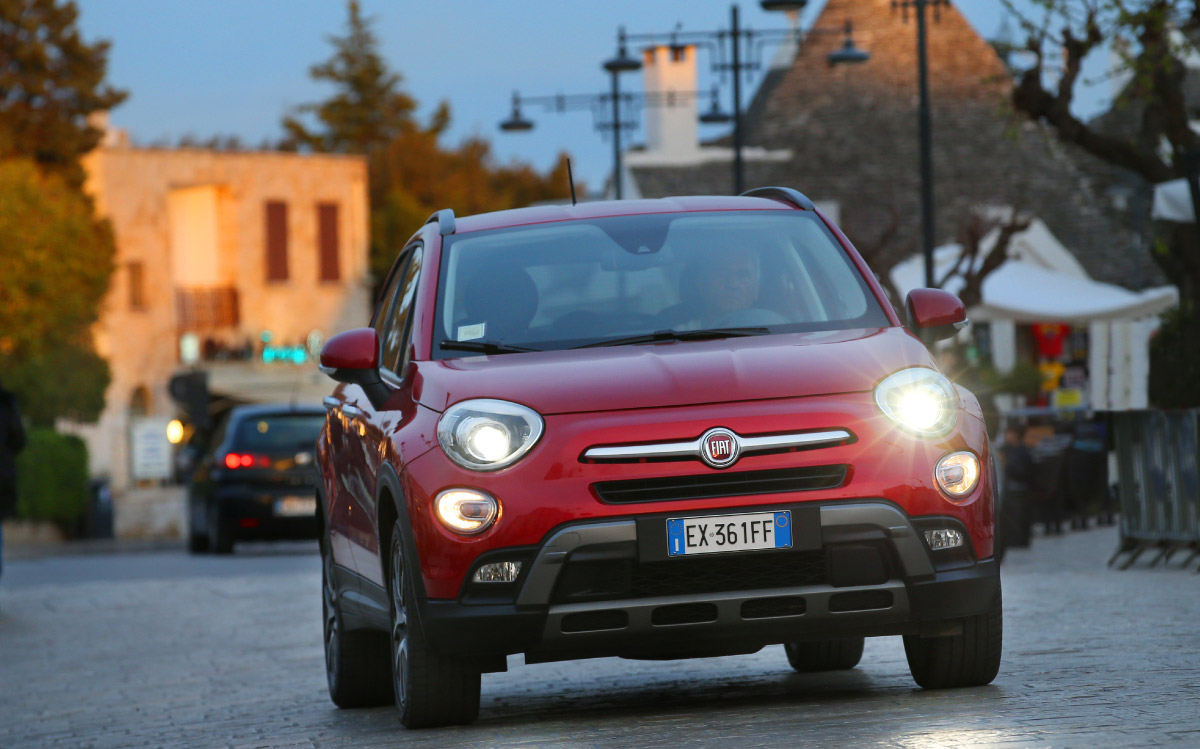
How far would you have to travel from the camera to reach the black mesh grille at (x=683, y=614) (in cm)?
687

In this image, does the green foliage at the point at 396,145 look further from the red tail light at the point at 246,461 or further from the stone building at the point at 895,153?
the red tail light at the point at 246,461

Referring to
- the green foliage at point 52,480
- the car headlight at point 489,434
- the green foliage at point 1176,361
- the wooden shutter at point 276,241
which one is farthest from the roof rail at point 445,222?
the wooden shutter at point 276,241

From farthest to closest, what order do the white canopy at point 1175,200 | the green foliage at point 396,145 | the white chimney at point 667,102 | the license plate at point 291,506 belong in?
the green foliage at point 396,145, the white chimney at point 667,102, the license plate at point 291,506, the white canopy at point 1175,200

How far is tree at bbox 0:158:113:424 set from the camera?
150 feet

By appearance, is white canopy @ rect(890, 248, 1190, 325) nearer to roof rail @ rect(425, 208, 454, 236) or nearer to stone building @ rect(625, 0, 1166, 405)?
roof rail @ rect(425, 208, 454, 236)

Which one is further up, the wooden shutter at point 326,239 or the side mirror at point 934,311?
the wooden shutter at point 326,239

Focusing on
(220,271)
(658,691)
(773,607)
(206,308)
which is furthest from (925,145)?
(220,271)

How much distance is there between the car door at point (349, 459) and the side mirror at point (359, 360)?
0.33 feet

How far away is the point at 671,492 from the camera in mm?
6785

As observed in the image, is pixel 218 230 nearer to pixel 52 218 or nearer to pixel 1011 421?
pixel 52 218

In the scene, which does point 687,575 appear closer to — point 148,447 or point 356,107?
point 148,447

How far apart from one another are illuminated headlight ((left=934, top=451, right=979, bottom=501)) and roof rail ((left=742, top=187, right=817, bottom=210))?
5.02ft

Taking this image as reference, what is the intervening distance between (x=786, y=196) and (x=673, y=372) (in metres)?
1.76

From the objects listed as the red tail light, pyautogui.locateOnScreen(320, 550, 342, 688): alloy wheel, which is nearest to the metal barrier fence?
pyautogui.locateOnScreen(320, 550, 342, 688): alloy wheel
